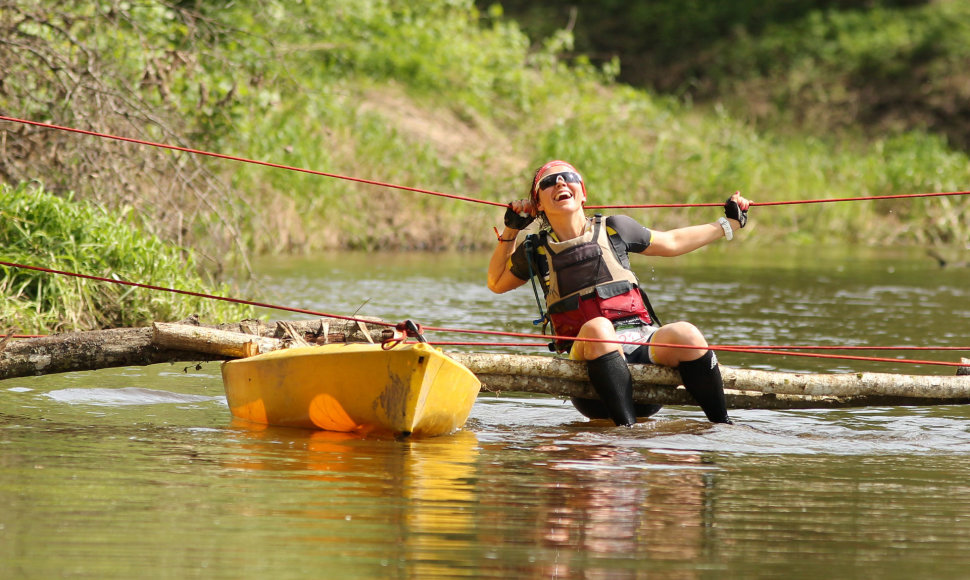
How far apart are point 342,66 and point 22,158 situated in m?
13.9

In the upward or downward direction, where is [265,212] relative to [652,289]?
upward

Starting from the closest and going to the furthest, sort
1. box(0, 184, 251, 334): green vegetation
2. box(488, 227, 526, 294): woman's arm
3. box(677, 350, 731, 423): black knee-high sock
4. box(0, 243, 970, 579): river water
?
1. box(0, 243, 970, 579): river water
2. box(677, 350, 731, 423): black knee-high sock
3. box(488, 227, 526, 294): woman's arm
4. box(0, 184, 251, 334): green vegetation

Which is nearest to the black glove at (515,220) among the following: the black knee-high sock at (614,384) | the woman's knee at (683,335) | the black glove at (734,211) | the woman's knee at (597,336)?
the woman's knee at (597,336)

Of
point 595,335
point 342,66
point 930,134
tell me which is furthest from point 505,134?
point 595,335

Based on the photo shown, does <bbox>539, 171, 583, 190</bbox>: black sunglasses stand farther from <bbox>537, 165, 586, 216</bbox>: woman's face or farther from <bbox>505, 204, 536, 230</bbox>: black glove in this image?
<bbox>505, 204, 536, 230</bbox>: black glove

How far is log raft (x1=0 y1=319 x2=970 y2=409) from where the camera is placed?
685cm

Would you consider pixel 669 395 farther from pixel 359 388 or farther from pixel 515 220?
pixel 359 388

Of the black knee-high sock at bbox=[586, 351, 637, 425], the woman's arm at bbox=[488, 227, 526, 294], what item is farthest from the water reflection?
the woman's arm at bbox=[488, 227, 526, 294]

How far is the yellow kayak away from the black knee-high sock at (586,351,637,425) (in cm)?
61

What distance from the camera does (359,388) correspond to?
6.30 metres

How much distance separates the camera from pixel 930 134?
92.6 ft

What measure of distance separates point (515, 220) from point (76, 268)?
3.74 m

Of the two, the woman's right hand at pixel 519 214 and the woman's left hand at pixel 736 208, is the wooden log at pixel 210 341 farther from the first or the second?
the woman's left hand at pixel 736 208

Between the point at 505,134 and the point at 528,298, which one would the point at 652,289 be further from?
the point at 505,134
